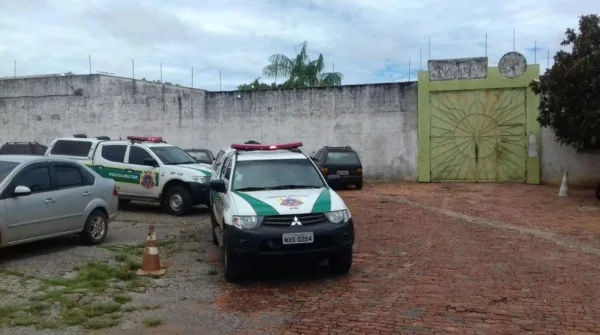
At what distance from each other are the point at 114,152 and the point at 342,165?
818 centimetres

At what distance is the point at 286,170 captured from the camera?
30.1ft

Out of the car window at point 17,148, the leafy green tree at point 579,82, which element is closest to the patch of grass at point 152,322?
the leafy green tree at point 579,82

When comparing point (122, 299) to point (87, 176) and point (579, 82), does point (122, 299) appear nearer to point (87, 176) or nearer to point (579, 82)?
point (87, 176)

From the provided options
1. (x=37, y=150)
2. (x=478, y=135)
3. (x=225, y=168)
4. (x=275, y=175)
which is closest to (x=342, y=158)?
(x=478, y=135)

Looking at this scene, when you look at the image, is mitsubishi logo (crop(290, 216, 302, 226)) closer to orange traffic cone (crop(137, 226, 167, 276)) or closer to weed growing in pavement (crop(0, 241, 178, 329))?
weed growing in pavement (crop(0, 241, 178, 329))

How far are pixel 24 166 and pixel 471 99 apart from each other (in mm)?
17605

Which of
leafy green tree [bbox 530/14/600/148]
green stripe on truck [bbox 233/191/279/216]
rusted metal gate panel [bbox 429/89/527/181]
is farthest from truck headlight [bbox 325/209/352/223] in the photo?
rusted metal gate panel [bbox 429/89/527/181]

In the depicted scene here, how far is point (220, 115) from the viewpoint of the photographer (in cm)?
2588

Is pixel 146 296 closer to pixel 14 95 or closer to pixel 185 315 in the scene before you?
pixel 185 315

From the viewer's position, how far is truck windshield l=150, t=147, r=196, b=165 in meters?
15.2

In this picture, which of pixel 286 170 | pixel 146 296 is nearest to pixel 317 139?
pixel 286 170

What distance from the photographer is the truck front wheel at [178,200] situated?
47.7ft

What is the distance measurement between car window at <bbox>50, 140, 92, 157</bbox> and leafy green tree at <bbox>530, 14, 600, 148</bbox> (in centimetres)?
1276

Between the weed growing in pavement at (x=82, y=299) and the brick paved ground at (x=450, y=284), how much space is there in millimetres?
1209
